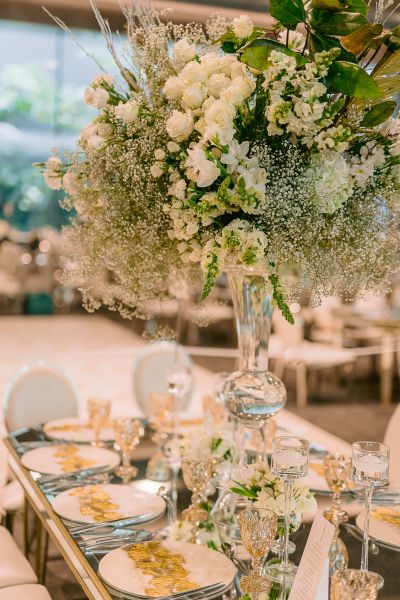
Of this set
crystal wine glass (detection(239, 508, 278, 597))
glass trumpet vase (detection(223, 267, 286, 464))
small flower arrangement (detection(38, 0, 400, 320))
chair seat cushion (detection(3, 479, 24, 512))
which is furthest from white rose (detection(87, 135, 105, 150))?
chair seat cushion (detection(3, 479, 24, 512))

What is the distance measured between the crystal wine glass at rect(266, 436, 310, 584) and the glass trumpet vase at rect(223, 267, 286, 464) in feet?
1.10

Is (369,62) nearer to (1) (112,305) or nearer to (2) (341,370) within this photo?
(1) (112,305)

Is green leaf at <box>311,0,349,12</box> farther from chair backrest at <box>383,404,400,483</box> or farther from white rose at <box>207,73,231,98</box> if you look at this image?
chair backrest at <box>383,404,400,483</box>

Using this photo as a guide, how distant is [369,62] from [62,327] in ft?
27.4

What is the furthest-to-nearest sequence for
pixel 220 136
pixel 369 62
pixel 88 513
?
pixel 88 513
pixel 369 62
pixel 220 136

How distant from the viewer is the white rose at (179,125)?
5.62ft

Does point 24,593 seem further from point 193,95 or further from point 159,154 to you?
point 193,95

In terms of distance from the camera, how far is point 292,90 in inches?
65.5

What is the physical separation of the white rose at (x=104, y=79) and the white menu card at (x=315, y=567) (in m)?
1.21

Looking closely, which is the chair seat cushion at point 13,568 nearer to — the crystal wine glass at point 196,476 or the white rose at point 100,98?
the crystal wine glass at point 196,476

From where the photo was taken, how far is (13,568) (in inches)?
88.0

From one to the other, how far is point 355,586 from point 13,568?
1155mm

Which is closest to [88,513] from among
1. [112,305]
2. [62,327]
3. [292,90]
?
[112,305]

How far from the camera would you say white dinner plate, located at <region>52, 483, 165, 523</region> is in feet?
6.60
